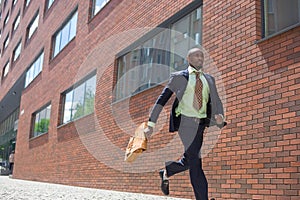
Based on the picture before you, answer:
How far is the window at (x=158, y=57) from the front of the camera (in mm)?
7828

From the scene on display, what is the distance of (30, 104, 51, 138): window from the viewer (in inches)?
669

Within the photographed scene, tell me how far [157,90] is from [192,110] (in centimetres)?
425

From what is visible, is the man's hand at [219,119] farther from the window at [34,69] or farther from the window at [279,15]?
the window at [34,69]

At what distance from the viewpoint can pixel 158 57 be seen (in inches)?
Answer: 349

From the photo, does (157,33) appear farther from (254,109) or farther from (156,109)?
(156,109)

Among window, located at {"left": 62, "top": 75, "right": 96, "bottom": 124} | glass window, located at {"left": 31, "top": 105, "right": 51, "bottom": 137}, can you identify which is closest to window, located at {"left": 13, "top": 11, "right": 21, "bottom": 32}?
glass window, located at {"left": 31, "top": 105, "right": 51, "bottom": 137}

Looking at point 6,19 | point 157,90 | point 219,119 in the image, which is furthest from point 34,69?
point 219,119

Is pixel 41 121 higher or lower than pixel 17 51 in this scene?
lower

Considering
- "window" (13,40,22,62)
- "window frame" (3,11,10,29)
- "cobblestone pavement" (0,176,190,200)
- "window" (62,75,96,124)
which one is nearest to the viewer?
"cobblestone pavement" (0,176,190,200)

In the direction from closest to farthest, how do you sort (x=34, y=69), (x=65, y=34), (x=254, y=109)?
(x=254, y=109)
(x=65, y=34)
(x=34, y=69)

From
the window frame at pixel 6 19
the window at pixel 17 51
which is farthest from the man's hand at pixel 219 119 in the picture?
the window frame at pixel 6 19

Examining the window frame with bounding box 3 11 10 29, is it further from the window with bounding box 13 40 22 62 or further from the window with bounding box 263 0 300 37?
the window with bounding box 263 0 300 37

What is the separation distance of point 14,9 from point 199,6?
89.5 ft

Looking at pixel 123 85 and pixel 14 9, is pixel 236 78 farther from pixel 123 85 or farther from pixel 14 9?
pixel 14 9
